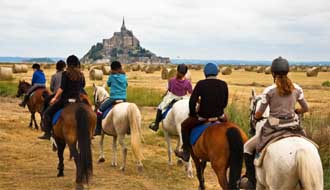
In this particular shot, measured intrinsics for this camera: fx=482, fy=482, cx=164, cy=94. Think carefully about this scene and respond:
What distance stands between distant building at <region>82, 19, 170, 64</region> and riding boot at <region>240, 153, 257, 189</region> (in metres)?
171

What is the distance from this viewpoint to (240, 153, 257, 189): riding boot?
22.4ft

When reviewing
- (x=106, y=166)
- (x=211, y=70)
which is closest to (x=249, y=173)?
(x=211, y=70)

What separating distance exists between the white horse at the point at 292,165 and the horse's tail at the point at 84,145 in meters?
3.81

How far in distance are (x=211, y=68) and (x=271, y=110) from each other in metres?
1.98

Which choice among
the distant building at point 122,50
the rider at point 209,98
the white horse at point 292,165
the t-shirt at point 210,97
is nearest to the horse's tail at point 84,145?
the rider at point 209,98

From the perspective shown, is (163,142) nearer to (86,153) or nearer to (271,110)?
(86,153)

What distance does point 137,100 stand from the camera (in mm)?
24453

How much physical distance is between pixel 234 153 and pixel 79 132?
3170 mm

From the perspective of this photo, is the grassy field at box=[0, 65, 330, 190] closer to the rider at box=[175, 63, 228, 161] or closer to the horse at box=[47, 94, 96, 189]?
the horse at box=[47, 94, 96, 189]

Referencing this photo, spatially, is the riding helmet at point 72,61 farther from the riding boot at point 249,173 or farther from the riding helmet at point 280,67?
the riding helmet at point 280,67

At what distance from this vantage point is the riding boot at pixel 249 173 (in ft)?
22.4

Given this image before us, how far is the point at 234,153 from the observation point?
23.8 feet

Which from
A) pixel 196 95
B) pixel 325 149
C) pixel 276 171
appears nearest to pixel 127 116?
pixel 196 95

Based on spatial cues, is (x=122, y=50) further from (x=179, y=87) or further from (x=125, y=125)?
(x=125, y=125)
